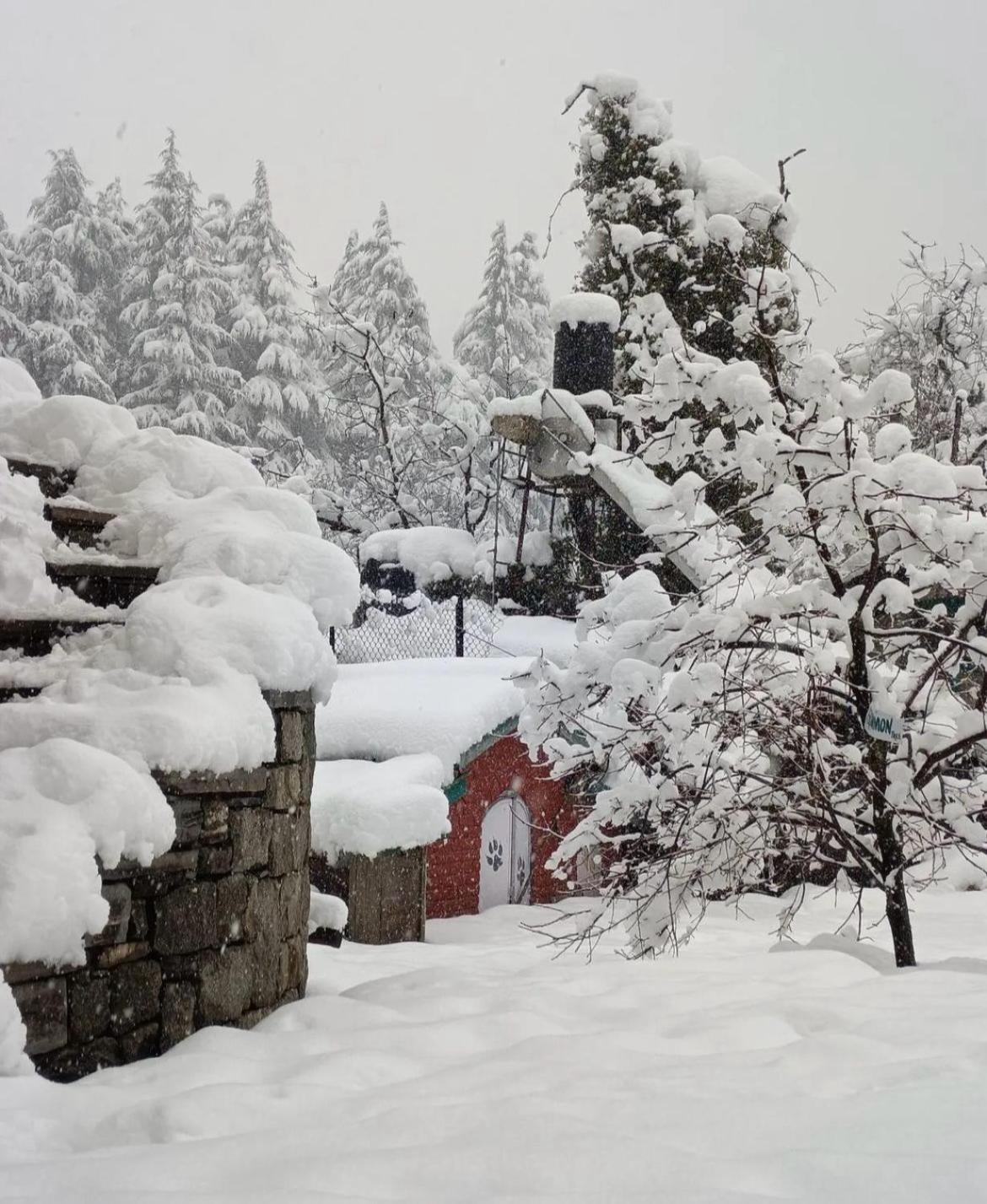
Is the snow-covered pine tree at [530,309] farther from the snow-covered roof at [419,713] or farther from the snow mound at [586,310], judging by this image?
the snow-covered roof at [419,713]

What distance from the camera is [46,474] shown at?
170 inches

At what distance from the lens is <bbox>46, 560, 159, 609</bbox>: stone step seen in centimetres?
373

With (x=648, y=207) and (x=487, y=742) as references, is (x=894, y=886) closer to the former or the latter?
(x=487, y=742)

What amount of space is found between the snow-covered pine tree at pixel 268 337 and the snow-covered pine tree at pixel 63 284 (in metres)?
3.63

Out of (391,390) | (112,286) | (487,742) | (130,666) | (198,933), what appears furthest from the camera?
(112,286)

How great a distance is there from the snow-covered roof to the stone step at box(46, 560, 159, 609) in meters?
5.12

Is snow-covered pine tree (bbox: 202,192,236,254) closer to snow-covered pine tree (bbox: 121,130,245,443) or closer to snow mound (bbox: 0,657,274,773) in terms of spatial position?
snow-covered pine tree (bbox: 121,130,245,443)

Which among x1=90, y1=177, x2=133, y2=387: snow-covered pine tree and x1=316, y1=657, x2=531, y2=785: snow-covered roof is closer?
x1=316, y1=657, x2=531, y2=785: snow-covered roof

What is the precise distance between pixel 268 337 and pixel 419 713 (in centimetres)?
2082

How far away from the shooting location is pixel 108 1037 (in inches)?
118

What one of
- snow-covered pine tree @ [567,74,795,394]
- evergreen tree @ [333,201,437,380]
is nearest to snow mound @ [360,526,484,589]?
snow-covered pine tree @ [567,74,795,394]

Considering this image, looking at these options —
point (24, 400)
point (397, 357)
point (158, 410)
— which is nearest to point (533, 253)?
point (397, 357)

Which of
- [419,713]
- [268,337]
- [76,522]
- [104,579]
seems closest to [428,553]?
[419,713]

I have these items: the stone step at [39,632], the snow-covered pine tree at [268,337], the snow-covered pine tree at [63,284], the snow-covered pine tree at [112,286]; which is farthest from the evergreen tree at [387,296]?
the stone step at [39,632]
